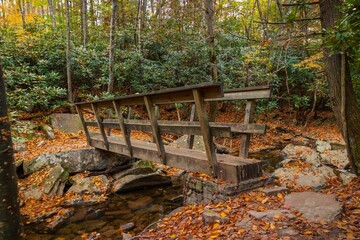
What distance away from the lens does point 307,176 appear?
6.11 metres

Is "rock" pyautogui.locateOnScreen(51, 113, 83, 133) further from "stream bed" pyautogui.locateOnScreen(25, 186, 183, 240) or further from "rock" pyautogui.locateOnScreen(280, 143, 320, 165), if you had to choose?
"rock" pyautogui.locateOnScreen(280, 143, 320, 165)

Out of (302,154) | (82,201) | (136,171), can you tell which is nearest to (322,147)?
(302,154)

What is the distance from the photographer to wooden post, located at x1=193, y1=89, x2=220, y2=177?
3800mm

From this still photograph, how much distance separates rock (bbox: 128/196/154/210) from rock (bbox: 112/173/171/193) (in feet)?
2.30

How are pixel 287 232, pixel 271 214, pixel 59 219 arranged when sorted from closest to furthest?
pixel 287 232 < pixel 271 214 < pixel 59 219

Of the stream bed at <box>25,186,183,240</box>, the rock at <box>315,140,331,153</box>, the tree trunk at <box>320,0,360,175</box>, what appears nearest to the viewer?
the tree trunk at <box>320,0,360,175</box>

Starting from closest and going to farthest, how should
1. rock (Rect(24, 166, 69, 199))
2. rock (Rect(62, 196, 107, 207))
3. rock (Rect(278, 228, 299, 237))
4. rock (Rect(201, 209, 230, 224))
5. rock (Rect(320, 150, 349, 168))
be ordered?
rock (Rect(278, 228, 299, 237)) < rock (Rect(201, 209, 230, 224)) < rock (Rect(62, 196, 107, 207)) < rock (Rect(24, 166, 69, 199)) < rock (Rect(320, 150, 349, 168))

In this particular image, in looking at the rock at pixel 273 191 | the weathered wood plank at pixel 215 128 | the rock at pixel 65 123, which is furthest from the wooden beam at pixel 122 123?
the rock at pixel 65 123

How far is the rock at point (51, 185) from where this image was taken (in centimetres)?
669

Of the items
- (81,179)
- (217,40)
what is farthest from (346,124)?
(217,40)

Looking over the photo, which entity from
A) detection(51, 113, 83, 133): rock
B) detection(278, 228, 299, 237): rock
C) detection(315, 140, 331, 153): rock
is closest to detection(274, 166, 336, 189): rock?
detection(278, 228, 299, 237): rock

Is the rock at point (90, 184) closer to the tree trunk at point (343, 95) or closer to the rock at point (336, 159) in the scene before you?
the tree trunk at point (343, 95)

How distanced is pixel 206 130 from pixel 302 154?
7036mm

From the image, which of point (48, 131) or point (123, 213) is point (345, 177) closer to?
point (123, 213)
